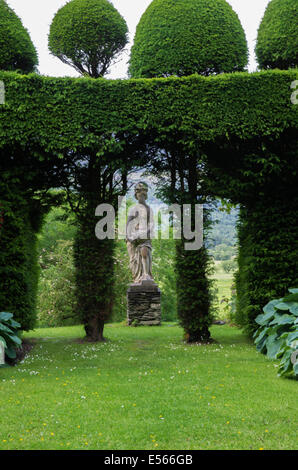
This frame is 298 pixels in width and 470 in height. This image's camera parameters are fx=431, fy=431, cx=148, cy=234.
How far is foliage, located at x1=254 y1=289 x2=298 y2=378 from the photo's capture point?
566 cm

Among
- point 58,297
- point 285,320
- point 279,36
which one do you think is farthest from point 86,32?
point 58,297

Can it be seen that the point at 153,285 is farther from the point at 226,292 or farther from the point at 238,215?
the point at 238,215

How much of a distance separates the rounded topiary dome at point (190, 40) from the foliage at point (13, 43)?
7.06 feet

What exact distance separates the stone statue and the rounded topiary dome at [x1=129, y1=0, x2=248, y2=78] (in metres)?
4.01

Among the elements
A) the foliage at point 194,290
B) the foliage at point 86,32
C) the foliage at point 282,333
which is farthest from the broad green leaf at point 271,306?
the foliage at point 86,32

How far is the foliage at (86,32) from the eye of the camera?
860cm

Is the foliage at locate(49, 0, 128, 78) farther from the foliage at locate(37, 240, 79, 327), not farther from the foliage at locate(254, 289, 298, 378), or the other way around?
the foliage at locate(37, 240, 79, 327)

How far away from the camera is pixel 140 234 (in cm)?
1226

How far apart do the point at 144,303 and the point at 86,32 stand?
710cm

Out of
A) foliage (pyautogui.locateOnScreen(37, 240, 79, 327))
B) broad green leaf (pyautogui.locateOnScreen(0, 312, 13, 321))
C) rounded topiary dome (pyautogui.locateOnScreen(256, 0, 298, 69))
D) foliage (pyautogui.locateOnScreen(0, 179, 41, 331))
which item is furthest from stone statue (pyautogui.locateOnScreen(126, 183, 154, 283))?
broad green leaf (pyautogui.locateOnScreen(0, 312, 13, 321))

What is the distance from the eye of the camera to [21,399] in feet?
15.9

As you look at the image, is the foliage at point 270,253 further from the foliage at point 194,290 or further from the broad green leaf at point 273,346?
the broad green leaf at point 273,346

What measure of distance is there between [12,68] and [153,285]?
6615mm
